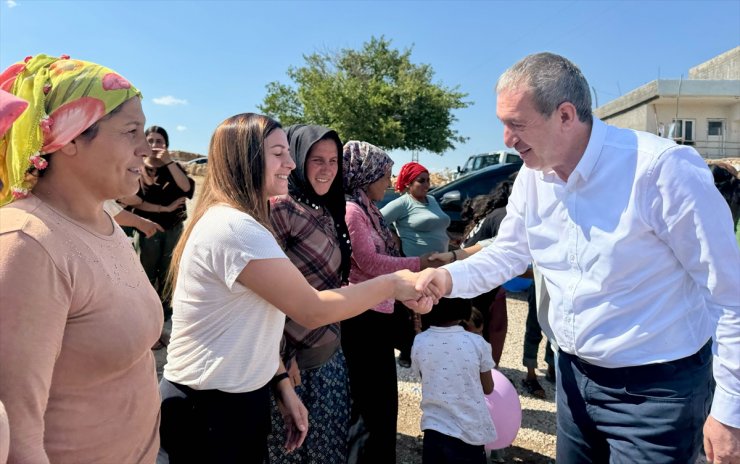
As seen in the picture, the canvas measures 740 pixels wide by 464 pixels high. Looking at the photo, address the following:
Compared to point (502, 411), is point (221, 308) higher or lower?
higher

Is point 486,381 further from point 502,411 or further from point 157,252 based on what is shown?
point 157,252

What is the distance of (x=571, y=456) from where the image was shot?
204 cm

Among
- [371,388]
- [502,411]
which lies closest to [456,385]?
[371,388]

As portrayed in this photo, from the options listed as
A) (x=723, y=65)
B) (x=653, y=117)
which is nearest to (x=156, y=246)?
(x=653, y=117)

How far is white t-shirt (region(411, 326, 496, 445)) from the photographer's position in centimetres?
276

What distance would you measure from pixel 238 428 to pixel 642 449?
56.0 inches

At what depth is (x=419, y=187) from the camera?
15.9 ft

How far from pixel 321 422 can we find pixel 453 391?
778 mm

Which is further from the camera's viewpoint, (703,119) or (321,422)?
(703,119)

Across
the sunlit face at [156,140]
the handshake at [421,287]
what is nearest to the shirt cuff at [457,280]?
the handshake at [421,287]

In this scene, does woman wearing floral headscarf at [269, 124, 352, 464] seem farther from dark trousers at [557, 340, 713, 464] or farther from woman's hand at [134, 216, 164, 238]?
woman's hand at [134, 216, 164, 238]

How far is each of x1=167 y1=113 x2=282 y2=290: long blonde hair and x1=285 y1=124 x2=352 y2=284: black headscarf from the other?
606 millimetres

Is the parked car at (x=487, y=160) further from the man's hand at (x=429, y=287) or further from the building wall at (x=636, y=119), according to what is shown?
the man's hand at (x=429, y=287)

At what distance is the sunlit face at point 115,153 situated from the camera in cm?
128
